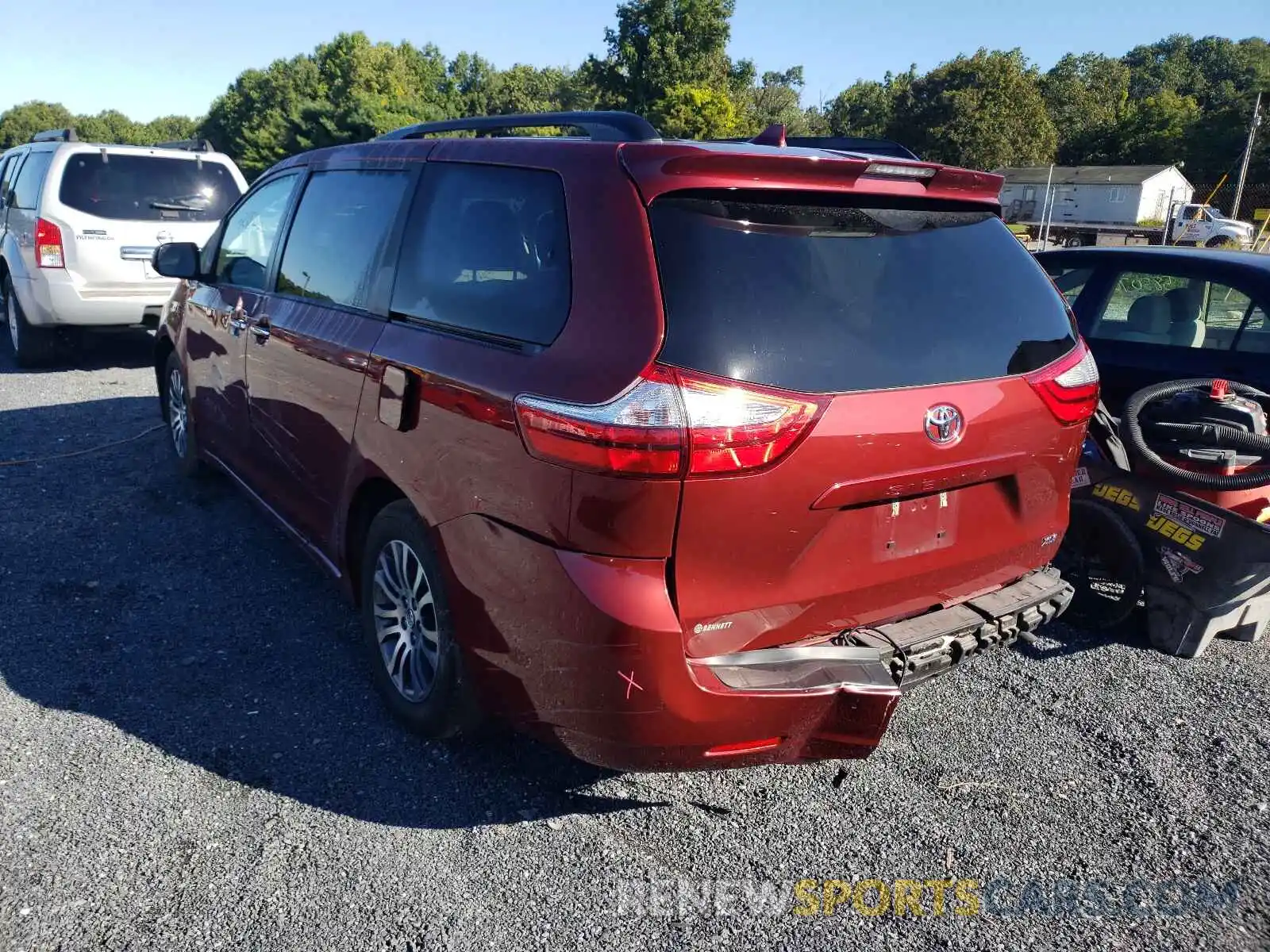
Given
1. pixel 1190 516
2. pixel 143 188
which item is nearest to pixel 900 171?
pixel 1190 516

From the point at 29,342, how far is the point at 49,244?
1.03m

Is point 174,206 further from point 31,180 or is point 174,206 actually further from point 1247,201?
point 1247,201

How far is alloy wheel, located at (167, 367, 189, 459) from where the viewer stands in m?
5.39

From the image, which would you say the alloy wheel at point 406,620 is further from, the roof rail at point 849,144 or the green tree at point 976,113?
the green tree at point 976,113

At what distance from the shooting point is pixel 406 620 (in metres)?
3.08

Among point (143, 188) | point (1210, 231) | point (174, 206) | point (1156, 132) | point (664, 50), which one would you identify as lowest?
point (1210, 231)

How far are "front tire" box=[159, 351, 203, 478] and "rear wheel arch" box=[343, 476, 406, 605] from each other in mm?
2332

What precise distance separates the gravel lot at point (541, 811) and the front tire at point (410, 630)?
0.17 metres

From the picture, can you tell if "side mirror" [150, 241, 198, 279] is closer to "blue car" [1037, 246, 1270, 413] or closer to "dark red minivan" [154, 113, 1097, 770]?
"dark red minivan" [154, 113, 1097, 770]

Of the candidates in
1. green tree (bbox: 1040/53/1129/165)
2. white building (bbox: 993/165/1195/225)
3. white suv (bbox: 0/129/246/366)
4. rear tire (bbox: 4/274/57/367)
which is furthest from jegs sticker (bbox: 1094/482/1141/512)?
green tree (bbox: 1040/53/1129/165)

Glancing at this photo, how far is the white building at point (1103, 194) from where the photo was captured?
55969 mm

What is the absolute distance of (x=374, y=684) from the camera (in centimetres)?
339

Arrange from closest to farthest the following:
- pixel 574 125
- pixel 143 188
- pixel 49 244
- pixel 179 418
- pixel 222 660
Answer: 1. pixel 574 125
2. pixel 222 660
3. pixel 179 418
4. pixel 49 244
5. pixel 143 188

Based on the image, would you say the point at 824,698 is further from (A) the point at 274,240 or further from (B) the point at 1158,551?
(A) the point at 274,240
